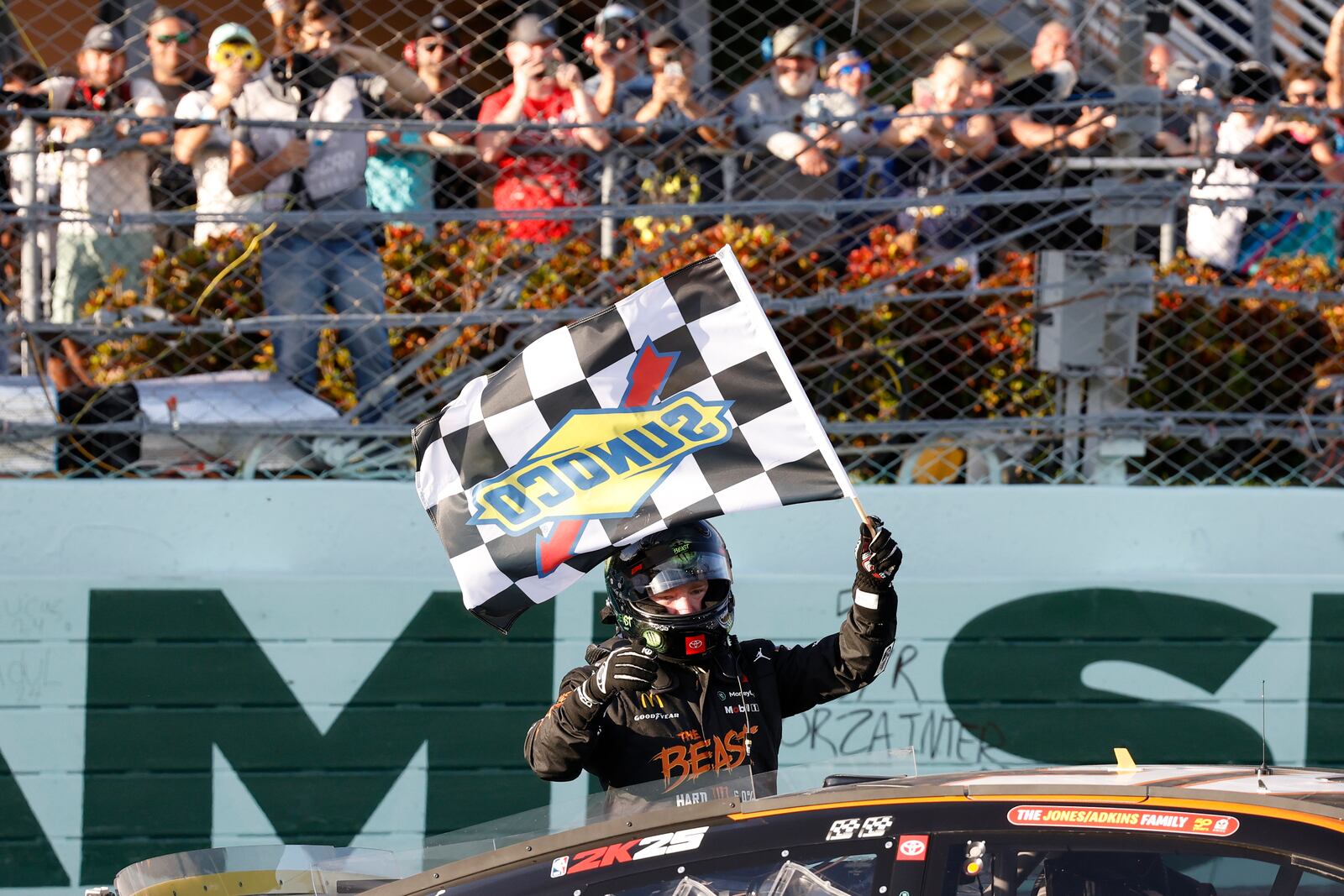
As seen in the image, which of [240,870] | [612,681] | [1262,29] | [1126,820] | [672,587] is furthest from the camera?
[1262,29]

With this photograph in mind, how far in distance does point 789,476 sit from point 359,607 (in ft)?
6.63

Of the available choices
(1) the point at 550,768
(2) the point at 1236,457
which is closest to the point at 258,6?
(1) the point at 550,768

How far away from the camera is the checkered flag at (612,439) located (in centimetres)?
365

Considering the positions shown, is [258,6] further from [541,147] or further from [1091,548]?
[1091,548]

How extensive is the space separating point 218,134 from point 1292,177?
11.6 ft

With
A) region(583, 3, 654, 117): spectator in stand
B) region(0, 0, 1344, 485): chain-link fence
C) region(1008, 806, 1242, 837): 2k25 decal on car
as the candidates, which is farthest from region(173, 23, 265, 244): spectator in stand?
region(1008, 806, 1242, 837): 2k25 decal on car

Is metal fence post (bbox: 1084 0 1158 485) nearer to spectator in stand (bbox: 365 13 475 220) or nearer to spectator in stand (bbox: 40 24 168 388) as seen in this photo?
spectator in stand (bbox: 365 13 475 220)

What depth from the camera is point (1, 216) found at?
502 cm

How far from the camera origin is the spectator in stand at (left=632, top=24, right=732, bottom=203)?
16.9 feet

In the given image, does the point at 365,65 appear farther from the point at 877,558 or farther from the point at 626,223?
the point at 877,558

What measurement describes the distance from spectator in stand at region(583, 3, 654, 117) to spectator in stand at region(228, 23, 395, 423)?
2.60ft

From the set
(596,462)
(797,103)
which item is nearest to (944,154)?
(797,103)

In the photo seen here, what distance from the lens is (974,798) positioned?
253 cm

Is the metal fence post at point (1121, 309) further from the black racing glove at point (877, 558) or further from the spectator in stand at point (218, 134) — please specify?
the spectator in stand at point (218, 134)
